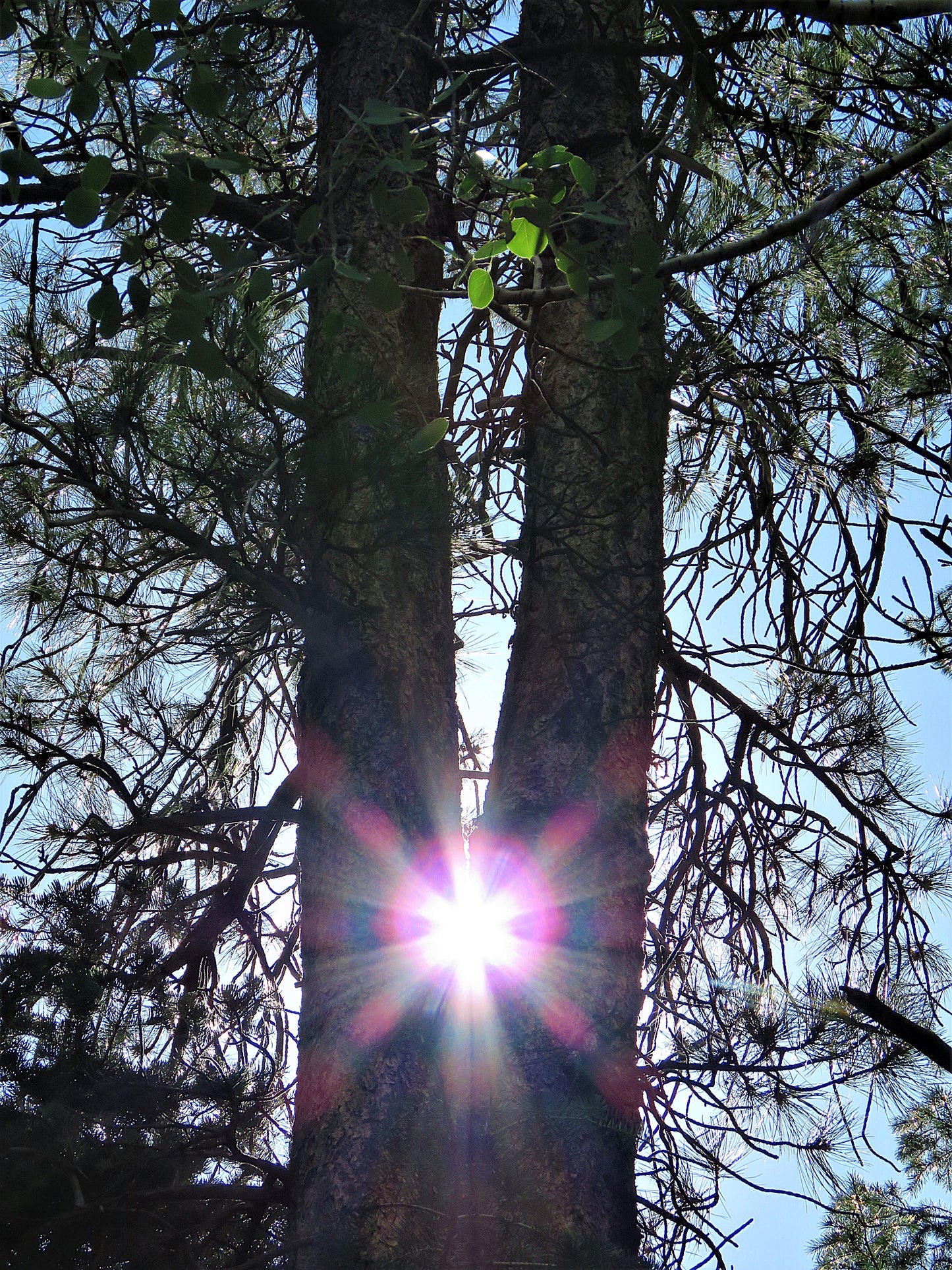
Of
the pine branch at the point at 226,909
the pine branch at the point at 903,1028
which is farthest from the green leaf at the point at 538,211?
the pine branch at the point at 226,909

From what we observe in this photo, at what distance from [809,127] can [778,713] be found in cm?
176

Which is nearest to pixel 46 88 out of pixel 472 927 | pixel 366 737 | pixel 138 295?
pixel 138 295

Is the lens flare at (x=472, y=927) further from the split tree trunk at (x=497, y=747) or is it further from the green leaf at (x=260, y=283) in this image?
the green leaf at (x=260, y=283)

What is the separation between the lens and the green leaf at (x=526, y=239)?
1.52 m

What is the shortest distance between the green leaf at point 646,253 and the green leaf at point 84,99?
82 centimetres

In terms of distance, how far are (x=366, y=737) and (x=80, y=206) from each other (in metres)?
1.06

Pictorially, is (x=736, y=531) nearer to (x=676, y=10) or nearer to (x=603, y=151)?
(x=603, y=151)

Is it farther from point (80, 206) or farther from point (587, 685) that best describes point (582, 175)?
point (587, 685)

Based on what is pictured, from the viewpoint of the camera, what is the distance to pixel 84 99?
1517 mm

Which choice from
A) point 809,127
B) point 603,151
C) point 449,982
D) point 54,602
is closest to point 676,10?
point 603,151

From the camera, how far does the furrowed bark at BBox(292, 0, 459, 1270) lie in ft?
5.71

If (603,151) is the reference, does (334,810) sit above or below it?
below

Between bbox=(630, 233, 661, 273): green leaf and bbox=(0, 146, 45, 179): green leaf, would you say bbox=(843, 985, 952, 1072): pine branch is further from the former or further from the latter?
bbox=(0, 146, 45, 179): green leaf

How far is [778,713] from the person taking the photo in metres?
3.38
